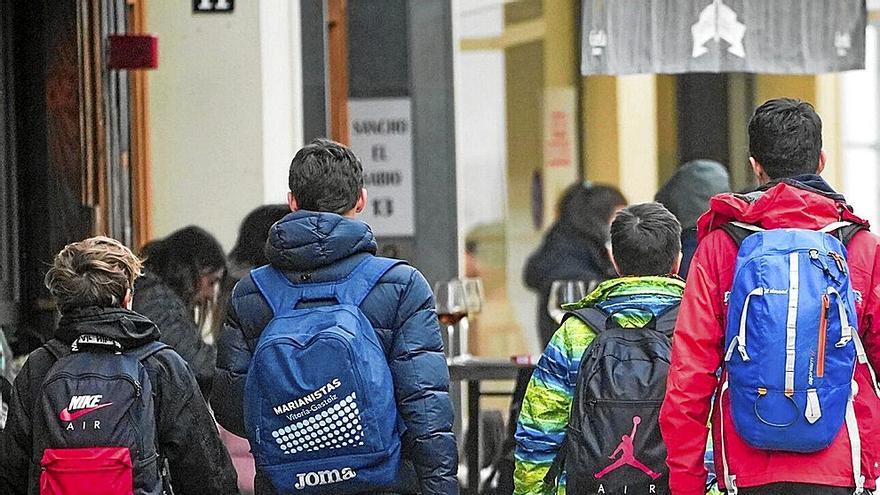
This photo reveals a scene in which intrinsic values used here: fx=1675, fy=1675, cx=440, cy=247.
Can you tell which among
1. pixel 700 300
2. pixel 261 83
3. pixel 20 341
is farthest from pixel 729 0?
pixel 700 300

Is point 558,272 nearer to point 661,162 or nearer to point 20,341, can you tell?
point 661,162

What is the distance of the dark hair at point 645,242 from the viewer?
474cm

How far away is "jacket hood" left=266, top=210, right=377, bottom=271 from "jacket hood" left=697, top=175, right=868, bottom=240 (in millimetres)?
911

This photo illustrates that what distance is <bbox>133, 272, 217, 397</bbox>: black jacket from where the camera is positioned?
Result: 5637 millimetres

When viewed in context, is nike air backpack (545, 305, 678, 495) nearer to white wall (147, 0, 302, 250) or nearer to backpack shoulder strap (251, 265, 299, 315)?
backpack shoulder strap (251, 265, 299, 315)

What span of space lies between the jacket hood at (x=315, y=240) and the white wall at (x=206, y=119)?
3802mm

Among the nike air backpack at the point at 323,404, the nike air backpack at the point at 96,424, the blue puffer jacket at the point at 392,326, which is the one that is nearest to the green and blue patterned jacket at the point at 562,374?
the blue puffer jacket at the point at 392,326

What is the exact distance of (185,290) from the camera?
19.8ft

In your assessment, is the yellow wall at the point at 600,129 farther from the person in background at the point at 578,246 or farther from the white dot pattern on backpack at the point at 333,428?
the white dot pattern on backpack at the point at 333,428

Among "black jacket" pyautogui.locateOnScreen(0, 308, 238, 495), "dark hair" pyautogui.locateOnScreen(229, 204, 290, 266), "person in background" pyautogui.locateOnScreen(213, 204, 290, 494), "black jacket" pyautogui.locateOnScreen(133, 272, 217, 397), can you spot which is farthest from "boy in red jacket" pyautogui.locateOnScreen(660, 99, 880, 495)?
"black jacket" pyautogui.locateOnScreen(133, 272, 217, 397)

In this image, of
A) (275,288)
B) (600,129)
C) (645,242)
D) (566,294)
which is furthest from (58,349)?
(600,129)

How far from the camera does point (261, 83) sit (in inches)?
318

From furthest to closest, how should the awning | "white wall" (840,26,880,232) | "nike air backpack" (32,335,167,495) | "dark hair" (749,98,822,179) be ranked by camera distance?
"white wall" (840,26,880,232), the awning, "nike air backpack" (32,335,167,495), "dark hair" (749,98,822,179)

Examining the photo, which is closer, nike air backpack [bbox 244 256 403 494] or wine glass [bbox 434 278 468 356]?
nike air backpack [bbox 244 256 403 494]
